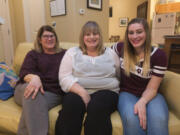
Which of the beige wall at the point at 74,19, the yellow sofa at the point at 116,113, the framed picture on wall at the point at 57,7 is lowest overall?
the yellow sofa at the point at 116,113

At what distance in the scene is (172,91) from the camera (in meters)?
1.12

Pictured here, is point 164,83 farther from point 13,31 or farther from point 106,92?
point 13,31

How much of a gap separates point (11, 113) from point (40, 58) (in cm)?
52

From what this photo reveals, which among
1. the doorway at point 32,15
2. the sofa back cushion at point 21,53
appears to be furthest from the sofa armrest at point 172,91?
the doorway at point 32,15

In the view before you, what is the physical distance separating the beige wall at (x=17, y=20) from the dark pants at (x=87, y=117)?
3.20m

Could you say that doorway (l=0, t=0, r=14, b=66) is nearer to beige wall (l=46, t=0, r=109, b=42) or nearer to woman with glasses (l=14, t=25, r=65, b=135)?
beige wall (l=46, t=0, r=109, b=42)

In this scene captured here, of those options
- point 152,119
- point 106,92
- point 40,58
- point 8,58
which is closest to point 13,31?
point 8,58

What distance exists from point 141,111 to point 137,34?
55 centimetres

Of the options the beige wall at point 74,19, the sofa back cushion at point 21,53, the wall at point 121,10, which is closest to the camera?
the sofa back cushion at point 21,53

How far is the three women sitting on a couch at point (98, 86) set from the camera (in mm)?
939

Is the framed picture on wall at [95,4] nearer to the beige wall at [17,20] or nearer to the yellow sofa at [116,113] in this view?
the beige wall at [17,20]

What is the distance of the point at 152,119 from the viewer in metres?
0.92

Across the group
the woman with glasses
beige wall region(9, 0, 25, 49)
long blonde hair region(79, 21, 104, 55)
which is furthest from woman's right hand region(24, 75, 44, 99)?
beige wall region(9, 0, 25, 49)

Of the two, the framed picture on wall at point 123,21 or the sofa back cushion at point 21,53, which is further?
the framed picture on wall at point 123,21
